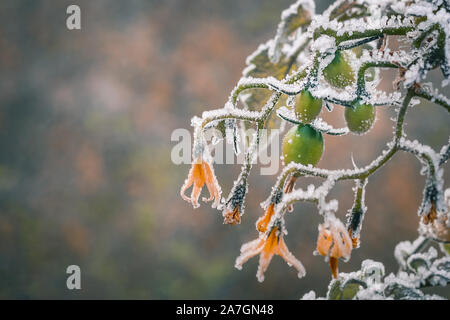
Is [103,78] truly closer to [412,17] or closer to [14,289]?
[14,289]

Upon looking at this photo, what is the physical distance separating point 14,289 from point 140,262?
890 millimetres

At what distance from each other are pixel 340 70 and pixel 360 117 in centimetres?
7

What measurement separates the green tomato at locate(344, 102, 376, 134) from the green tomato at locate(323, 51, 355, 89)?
49 millimetres

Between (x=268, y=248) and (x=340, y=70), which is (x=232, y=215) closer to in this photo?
(x=268, y=248)

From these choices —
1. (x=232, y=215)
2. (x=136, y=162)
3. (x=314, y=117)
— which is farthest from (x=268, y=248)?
(x=136, y=162)

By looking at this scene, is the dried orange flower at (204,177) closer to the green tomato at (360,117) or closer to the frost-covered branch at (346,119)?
the frost-covered branch at (346,119)

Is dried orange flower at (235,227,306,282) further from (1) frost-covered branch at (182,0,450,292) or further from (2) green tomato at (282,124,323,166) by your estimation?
(2) green tomato at (282,124,323,166)

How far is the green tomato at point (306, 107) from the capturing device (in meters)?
0.59

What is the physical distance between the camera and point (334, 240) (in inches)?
21.8
